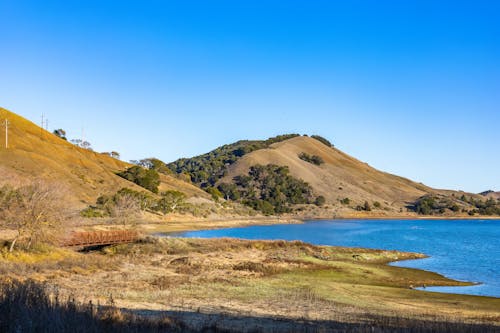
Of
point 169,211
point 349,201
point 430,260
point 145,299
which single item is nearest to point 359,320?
point 145,299

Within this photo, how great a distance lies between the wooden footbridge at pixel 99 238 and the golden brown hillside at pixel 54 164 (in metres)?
42.7

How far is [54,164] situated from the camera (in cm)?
11000

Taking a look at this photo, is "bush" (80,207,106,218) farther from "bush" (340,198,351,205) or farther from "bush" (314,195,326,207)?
"bush" (340,198,351,205)

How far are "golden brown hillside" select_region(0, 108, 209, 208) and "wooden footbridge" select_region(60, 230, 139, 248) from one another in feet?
140

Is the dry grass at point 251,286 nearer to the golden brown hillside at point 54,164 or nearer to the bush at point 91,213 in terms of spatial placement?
the bush at point 91,213

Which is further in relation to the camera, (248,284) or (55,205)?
(55,205)

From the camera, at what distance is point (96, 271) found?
30.8 m

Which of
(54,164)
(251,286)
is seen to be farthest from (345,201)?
(251,286)

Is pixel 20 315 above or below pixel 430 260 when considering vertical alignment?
above

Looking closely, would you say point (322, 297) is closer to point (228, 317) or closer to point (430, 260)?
point (228, 317)

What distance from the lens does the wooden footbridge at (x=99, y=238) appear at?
42.4m

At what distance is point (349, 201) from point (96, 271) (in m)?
172

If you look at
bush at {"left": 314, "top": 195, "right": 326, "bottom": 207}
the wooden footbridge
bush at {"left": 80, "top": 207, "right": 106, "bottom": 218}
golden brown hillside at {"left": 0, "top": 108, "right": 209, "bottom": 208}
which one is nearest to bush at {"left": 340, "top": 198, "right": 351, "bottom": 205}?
bush at {"left": 314, "top": 195, "right": 326, "bottom": 207}

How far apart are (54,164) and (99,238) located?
71124 millimetres
